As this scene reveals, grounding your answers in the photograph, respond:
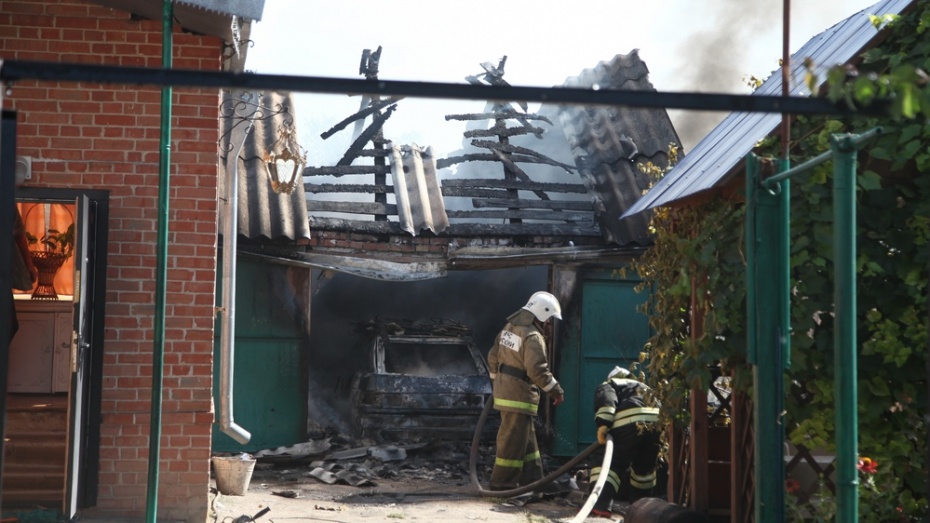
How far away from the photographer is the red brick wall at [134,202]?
7.10 m

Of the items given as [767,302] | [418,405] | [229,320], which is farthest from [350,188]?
[767,302]

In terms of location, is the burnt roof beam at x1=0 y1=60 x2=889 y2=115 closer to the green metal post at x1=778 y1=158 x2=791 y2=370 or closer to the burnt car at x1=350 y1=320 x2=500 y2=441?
the green metal post at x1=778 y1=158 x2=791 y2=370

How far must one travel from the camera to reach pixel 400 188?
42.8ft

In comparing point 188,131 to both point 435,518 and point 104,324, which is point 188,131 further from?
point 435,518

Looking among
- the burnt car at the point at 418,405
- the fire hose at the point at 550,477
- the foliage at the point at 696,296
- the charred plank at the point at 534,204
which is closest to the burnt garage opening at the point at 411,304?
the charred plank at the point at 534,204

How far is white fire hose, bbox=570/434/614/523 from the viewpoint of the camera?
805 centimetres

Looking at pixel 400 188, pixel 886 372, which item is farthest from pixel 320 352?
pixel 886 372

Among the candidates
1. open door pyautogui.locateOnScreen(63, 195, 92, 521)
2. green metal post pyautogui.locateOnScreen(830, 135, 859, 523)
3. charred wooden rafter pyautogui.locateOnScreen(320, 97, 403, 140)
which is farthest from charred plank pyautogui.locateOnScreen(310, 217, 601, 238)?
green metal post pyautogui.locateOnScreen(830, 135, 859, 523)

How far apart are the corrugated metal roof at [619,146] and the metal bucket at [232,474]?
5.36 meters

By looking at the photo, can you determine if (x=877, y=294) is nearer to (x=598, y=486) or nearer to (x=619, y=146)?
(x=598, y=486)

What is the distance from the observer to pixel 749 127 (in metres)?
7.12

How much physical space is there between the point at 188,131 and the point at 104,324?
1.45m

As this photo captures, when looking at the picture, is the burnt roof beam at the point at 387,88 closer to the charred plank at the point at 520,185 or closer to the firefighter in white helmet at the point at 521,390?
the firefighter in white helmet at the point at 521,390

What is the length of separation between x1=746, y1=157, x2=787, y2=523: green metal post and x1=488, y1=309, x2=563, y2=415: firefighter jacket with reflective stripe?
5.75 meters
